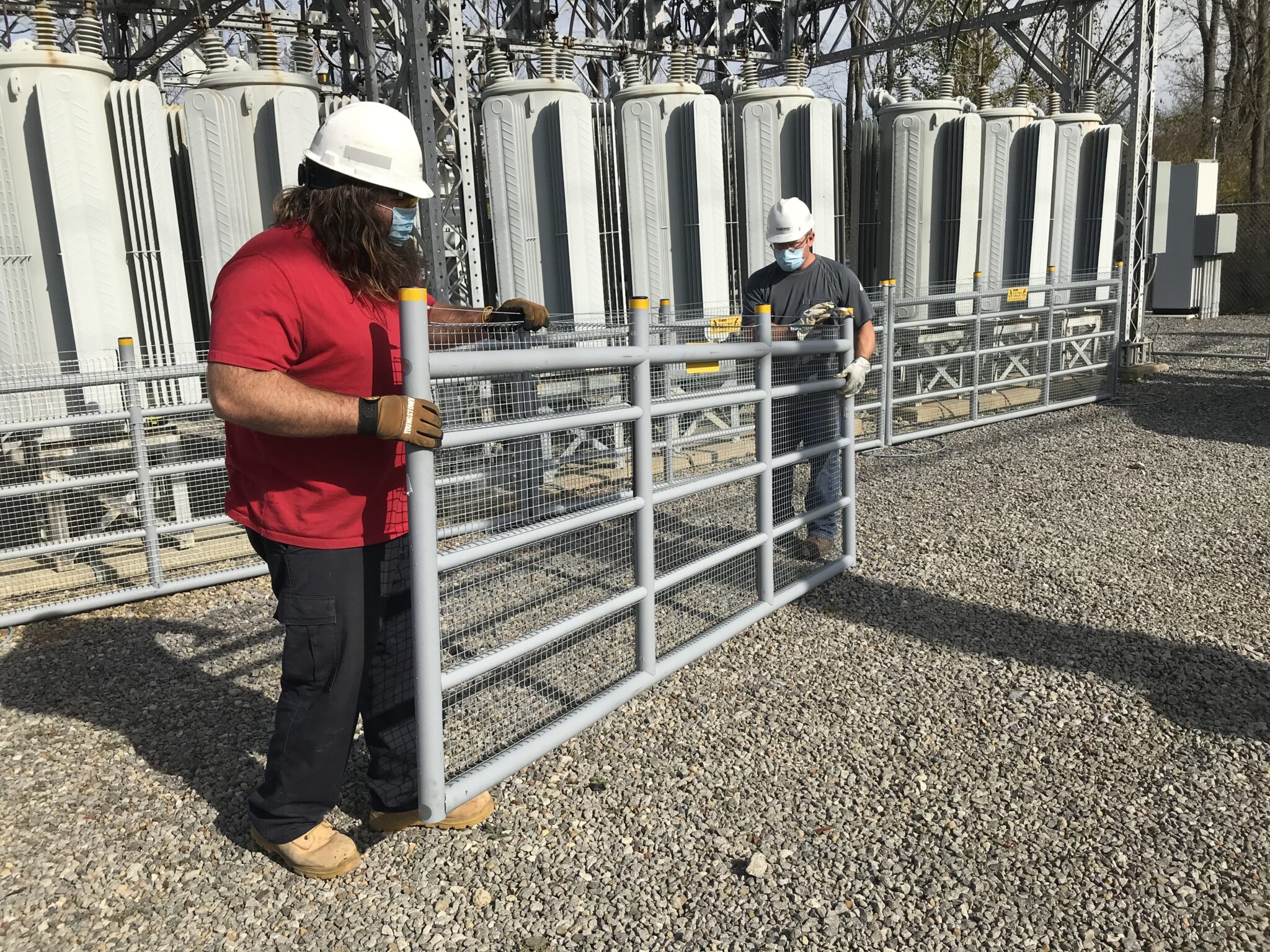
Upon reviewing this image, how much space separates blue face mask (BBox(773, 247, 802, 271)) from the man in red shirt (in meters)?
3.40

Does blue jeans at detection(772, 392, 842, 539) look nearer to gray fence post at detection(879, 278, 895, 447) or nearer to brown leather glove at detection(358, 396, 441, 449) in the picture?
brown leather glove at detection(358, 396, 441, 449)

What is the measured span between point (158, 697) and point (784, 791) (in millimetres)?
2779

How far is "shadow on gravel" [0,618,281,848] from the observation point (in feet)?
11.8

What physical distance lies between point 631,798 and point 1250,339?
59.7 ft

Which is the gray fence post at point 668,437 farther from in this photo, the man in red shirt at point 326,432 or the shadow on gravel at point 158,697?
the shadow on gravel at point 158,697

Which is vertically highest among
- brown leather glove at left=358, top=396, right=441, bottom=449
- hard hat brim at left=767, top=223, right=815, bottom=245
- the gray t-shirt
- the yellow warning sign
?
hard hat brim at left=767, top=223, right=815, bottom=245

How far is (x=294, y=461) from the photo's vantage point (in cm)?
268

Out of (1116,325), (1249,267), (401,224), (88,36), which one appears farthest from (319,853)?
(1249,267)

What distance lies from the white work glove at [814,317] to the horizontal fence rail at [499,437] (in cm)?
17

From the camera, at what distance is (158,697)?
4297mm

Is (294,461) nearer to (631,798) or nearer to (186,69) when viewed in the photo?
(631,798)

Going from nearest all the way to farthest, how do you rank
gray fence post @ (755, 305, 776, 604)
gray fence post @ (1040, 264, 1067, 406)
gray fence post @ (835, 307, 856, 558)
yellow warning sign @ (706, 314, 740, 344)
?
gray fence post @ (755, 305, 776, 604) < yellow warning sign @ (706, 314, 740, 344) < gray fence post @ (835, 307, 856, 558) < gray fence post @ (1040, 264, 1067, 406)

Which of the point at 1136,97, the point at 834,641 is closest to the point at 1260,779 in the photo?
the point at 834,641

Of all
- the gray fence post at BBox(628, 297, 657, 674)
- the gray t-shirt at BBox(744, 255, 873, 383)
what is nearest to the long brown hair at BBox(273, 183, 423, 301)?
the gray fence post at BBox(628, 297, 657, 674)
